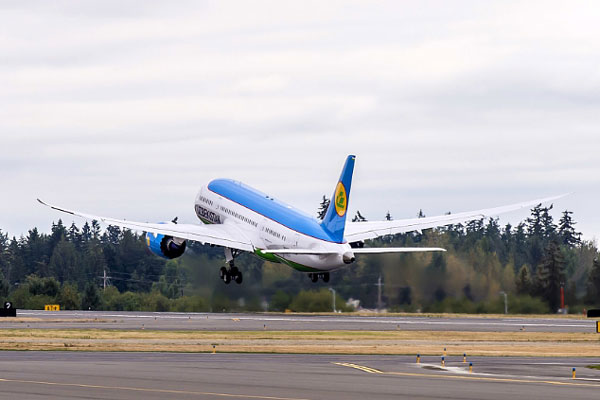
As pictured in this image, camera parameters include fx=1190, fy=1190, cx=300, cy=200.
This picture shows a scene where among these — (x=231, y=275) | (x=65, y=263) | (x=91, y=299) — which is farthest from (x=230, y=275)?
(x=65, y=263)

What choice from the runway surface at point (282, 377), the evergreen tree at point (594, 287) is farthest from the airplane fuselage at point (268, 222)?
the runway surface at point (282, 377)

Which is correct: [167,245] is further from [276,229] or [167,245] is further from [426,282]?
[426,282]

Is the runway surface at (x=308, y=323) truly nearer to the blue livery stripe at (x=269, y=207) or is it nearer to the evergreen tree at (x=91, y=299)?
the blue livery stripe at (x=269, y=207)

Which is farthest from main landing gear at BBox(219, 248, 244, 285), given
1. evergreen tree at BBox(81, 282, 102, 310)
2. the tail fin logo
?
evergreen tree at BBox(81, 282, 102, 310)

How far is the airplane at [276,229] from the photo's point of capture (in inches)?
3322

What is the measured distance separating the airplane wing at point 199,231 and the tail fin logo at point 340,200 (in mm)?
12517

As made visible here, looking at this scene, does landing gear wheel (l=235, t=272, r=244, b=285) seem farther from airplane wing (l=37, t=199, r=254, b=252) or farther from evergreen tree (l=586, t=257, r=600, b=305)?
evergreen tree (l=586, t=257, r=600, b=305)

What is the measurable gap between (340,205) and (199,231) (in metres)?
18.1

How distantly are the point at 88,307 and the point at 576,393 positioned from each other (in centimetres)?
10162

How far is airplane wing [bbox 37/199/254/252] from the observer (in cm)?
9488

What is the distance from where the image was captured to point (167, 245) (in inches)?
3831

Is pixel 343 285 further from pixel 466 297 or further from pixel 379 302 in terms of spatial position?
pixel 466 297

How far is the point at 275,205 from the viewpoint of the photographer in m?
93.5

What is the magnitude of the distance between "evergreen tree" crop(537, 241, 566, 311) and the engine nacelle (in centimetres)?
2917
